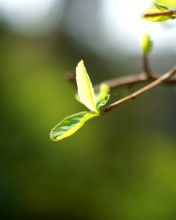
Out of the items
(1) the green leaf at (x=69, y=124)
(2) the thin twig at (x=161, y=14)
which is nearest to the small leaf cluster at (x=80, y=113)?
(1) the green leaf at (x=69, y=124)

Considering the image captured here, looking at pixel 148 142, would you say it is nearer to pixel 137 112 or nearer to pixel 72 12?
pixel 137 112

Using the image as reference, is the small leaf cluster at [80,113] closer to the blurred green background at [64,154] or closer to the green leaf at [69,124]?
the green leaf at [69,124]

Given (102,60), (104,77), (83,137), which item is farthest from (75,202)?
(102,60)

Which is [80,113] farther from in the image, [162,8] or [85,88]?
[162,8]

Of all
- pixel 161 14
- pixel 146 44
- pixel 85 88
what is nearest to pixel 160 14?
pixel 161 14

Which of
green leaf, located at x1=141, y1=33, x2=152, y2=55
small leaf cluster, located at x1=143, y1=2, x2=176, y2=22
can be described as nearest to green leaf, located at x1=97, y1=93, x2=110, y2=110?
small leaf cluster, located at x1=143, y1=2, x2=176, y2=22

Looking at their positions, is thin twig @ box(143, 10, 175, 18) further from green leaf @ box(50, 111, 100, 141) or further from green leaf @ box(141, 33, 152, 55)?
green leaf @ box(141, 33, 152, 55)

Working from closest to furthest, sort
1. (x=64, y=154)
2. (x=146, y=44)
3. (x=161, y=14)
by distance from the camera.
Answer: (x=161, y=14) → (x=146, y=44) → (x=64, y=154)

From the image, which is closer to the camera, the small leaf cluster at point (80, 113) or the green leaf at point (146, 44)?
the small leaf cluster at point (80, 113)
